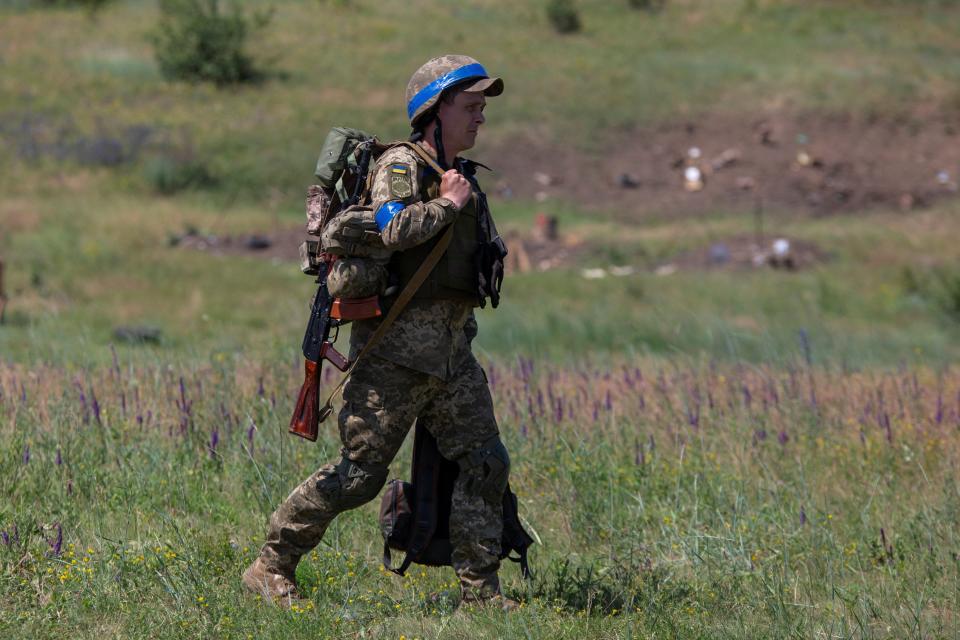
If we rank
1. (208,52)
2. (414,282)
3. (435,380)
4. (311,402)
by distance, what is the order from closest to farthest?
1. (414,282)
2. (435,380)
3. (311,402)
4. (208,52)

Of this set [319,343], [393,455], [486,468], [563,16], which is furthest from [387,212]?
[563,16]

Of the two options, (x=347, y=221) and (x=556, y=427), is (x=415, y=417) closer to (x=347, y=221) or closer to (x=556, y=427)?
(x=347, y=221)

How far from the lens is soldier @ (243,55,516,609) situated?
4.43 m

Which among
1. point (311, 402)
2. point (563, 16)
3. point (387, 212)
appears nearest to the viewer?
point (387, 212)

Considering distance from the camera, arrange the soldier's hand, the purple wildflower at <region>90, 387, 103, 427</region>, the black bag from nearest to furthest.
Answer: the soldier's hand
the black bag
the purple wildflower at <region>90, 387, 103, 427</region>

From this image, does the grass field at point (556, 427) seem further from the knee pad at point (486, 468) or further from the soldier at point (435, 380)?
the knee pad at point (486, 468)

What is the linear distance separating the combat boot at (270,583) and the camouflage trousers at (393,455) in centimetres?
3

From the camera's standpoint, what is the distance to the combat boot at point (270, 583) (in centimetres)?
455

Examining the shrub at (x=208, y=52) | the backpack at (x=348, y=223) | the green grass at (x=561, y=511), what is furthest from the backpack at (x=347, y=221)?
the shrub at (x=208, y=52)

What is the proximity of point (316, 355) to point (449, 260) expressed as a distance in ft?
2.03

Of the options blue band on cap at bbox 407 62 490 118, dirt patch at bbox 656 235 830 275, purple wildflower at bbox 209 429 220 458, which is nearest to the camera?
blue band on cap at bbox 407 62 490 118

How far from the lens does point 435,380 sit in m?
4.49

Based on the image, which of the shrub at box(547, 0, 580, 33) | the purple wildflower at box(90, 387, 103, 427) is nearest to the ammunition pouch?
the purple wildflower at box(90, 387, 103, 427)

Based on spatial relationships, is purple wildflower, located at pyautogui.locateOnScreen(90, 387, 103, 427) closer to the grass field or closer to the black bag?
the grass field
